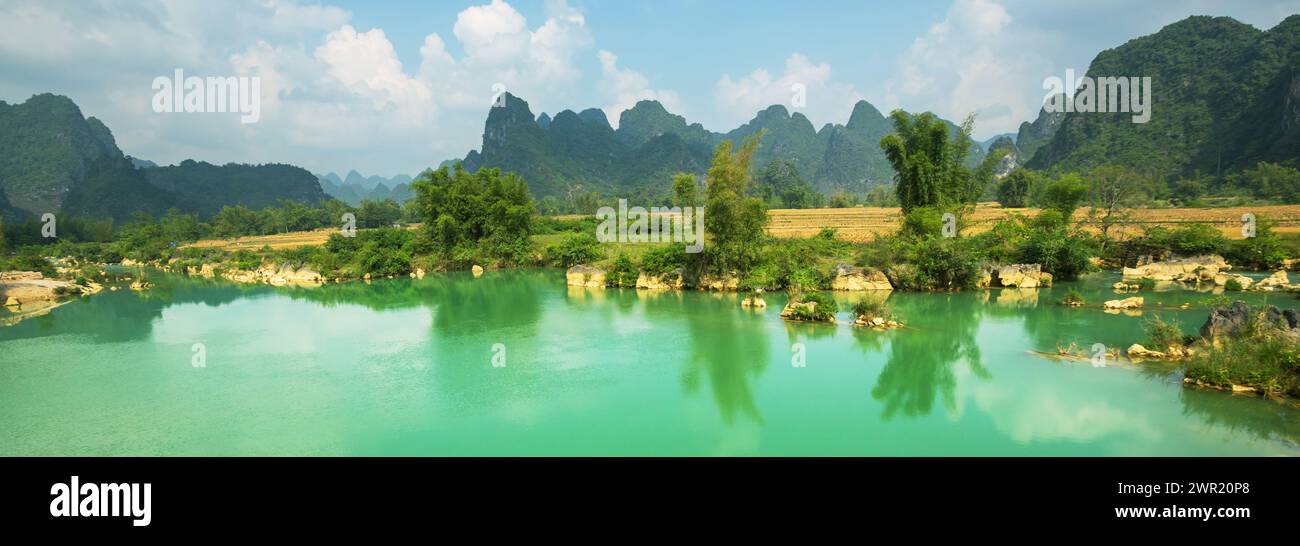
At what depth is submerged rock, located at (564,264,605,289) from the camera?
836 inches

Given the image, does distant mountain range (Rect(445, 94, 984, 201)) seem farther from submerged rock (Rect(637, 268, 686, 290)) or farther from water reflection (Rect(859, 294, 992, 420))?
water reflection (Rect(859, 294, 992, 420))

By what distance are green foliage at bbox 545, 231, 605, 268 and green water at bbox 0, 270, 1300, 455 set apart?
366 inches

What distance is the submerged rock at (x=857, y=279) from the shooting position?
1795 cm

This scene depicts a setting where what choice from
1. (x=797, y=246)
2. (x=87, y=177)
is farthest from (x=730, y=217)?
(x=87, y=177)

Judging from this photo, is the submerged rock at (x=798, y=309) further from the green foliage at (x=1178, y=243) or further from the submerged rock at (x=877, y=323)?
the green foliage at (x=1178, y=243)

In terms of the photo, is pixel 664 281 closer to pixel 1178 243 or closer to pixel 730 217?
pixel 730 217

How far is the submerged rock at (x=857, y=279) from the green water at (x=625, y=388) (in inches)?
85.4

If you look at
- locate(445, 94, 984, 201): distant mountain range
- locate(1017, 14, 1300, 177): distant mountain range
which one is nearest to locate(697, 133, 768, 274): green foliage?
locate(1017, 14, 1300, 177): distant mountain range

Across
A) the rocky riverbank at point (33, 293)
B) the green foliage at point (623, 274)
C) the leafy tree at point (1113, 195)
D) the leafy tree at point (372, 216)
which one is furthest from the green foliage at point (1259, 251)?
the leafy tree at point (372, 216)

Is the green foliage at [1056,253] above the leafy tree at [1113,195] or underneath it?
underneath

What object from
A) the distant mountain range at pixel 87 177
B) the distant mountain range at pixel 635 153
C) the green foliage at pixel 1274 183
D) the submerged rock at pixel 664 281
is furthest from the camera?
the distant mountain range at pixel 635 153

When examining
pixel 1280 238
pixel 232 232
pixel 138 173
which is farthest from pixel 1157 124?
pixel 138 173

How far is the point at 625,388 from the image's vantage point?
9227 millimetres

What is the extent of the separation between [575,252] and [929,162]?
1414 centimetres
